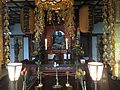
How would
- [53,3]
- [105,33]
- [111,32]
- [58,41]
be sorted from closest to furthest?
[111,32], [105,33], [53,3], [58,41]

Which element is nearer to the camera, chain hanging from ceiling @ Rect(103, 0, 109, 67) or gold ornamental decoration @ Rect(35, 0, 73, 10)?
chain hanging from ceiling @ Rect(103, 0, 109, 67)

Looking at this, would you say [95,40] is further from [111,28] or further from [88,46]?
[111,28]

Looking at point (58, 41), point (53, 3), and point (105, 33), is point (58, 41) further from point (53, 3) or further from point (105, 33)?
point (105, 33)

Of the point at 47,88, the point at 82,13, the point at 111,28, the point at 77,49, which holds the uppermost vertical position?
the point at 82,13

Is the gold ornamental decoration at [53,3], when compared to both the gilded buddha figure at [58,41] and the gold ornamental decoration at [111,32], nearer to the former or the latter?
the gold ornamental decoration at [111,32]

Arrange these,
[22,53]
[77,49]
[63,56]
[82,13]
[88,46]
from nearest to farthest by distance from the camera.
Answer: [77,49] < [82,13] < [63,56] < [88,46] < [22,53]

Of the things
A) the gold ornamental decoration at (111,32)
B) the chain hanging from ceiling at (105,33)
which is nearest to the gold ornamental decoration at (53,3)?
the chain hanging from ceiling at (105,33)

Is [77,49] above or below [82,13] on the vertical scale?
below

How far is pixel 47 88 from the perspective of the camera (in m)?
6.05

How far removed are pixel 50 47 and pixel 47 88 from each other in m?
5.62

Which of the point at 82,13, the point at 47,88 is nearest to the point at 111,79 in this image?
the point at 47,88

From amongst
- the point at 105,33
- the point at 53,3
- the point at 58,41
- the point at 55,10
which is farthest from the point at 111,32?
the point at 58,41

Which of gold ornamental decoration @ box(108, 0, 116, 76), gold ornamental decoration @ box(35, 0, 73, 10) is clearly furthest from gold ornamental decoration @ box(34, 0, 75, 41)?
gold ornamental decoration @ box(108, 0, 116, 76)

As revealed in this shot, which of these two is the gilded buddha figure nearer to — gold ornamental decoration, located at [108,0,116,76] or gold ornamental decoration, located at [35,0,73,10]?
gold ornamental decoration, located at [35,0,73,10]
